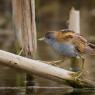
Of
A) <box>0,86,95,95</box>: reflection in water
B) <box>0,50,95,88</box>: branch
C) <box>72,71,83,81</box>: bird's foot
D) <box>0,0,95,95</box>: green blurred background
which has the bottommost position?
<box>0,0,95,95</box>: green blurred background

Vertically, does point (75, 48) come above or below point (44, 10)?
above

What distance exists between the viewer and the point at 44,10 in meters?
11.2

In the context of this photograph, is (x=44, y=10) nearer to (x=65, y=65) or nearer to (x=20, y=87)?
(x=65, y=65)

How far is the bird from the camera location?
5.92 metres

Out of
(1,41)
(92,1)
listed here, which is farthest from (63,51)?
(92,1)

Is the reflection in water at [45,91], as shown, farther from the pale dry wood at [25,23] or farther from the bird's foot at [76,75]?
the pale dry wood at [25,23]

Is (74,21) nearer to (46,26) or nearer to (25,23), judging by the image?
(25,23)

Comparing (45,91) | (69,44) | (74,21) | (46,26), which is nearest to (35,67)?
(69,44)

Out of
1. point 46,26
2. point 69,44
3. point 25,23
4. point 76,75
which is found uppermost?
point 25,23

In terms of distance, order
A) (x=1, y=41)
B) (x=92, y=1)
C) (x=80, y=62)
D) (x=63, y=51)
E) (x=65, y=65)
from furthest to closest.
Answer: (x=92, y=1), (x=1, y=41), (x=65, y=65), (x=80, y=62), (x=63, y=51)

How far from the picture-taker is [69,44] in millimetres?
5945

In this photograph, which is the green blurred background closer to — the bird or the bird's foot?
the bird's foot

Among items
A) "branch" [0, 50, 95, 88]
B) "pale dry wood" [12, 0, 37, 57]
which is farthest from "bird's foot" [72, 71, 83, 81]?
"pale dry wood" [12, 0, 37, 57]

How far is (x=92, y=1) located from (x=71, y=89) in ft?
15.6
